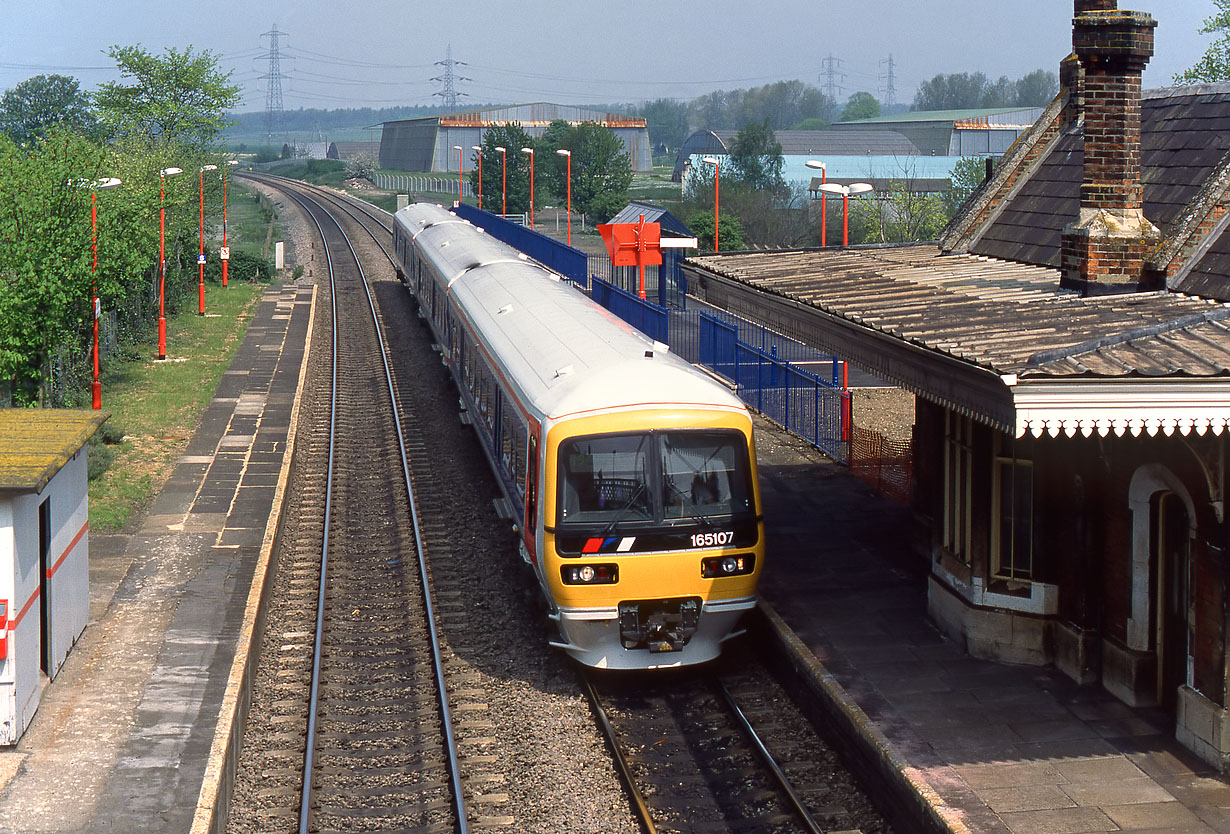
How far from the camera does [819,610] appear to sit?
14.0 metres

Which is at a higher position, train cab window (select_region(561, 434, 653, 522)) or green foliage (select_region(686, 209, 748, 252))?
green foliage (select_region(686, 209, 748, 252))

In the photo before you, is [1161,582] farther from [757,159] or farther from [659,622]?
[757,159]

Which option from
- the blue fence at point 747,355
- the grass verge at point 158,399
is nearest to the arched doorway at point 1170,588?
the blue fence at point 747,355

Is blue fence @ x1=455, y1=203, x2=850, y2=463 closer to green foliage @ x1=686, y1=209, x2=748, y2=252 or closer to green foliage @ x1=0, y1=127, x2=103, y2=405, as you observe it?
green foliage @ x1=0, y1=127, x2=103, y2=405

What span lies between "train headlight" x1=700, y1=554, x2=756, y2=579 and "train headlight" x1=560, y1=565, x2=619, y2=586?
2.83 ft

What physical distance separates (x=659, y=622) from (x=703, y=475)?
1.43 m

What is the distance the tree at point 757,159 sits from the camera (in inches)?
3255

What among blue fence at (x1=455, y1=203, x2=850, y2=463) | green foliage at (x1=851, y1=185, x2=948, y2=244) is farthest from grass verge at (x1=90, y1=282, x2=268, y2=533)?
green foliage at (x1=851, y1=185, x2=948, y2=244)

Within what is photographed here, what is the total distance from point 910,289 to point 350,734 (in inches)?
284

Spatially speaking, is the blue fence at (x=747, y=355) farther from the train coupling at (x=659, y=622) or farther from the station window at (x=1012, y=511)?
the train coupling at (x=659, y=622)

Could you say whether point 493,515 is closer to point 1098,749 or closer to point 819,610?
point 819,610

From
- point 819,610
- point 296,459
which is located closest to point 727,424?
point 819,610

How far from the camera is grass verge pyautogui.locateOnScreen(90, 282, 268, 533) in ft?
63.3

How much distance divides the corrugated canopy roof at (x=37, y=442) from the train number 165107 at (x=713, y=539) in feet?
18.4
